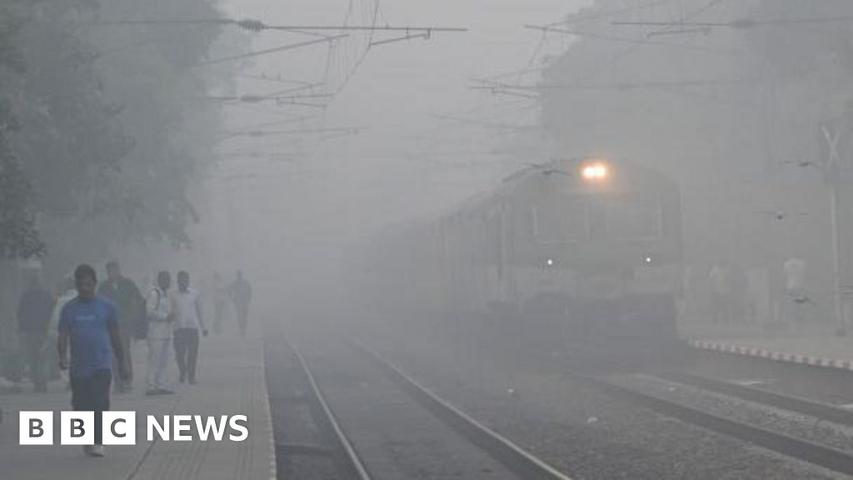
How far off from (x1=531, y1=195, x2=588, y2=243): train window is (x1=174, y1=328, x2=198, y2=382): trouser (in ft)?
21.7

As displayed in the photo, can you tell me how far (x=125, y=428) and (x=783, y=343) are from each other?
14.1 meters

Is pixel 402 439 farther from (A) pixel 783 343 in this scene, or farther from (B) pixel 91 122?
(A) pixel 783 343

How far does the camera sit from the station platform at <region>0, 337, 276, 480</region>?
1323 cm

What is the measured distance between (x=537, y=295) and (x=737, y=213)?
50.2 feet

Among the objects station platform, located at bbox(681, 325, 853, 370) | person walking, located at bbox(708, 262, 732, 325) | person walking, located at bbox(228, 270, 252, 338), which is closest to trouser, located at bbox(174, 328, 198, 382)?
station platform, located at bbox(681, 325, 853, 370)

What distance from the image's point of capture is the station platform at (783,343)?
22.8 metres

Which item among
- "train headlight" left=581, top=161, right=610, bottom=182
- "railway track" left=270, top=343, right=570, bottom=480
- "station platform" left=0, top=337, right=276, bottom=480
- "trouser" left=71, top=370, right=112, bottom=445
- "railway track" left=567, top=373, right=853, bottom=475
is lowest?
"railway track" left=270, top=343, right=570, bottom=480

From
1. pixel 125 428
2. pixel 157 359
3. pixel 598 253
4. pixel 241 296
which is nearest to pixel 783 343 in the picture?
pixel 598 253

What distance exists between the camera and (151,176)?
34.6 meters

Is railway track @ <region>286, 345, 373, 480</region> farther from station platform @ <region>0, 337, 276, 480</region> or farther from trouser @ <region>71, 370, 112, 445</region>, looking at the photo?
trouser @ <region>71, 370, 112, 445</region>

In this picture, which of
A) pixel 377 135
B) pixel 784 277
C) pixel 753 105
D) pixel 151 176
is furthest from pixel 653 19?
pixel 377 135

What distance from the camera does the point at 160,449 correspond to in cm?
1516

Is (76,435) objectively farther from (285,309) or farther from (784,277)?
(285,309)

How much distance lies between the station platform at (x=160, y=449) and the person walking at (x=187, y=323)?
1.39ft
